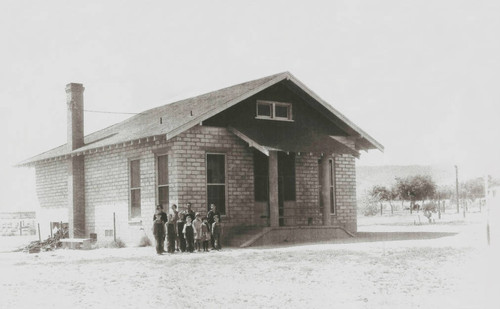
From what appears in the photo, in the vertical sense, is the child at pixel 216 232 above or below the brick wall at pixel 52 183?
below

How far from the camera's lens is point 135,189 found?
2292 cm

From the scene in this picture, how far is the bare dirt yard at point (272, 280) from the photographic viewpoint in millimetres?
9062

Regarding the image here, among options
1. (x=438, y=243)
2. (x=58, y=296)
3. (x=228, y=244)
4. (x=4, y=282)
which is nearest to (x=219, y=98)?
(x=228, y=244)

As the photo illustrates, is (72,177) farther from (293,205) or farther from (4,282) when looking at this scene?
(4,282)

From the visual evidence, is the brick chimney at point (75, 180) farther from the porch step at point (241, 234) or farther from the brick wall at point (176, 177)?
the porch step at point (241, 234)

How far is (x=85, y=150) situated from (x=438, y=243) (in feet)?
43.5

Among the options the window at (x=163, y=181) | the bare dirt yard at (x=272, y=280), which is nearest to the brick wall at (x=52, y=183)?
the window at (x=163, y=181)

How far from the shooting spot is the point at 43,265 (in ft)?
50.6

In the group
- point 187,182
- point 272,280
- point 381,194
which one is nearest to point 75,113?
point 187,182

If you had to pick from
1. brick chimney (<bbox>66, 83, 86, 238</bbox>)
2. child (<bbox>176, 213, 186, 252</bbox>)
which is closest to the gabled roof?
brick chimney (<bbox>66, 83, 86, 238</bbox>)

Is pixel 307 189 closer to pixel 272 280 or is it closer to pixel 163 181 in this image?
pixel 163 181

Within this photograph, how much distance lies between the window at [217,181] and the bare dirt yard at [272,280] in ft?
15.7

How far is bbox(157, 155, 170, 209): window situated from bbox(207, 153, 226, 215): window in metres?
1.36

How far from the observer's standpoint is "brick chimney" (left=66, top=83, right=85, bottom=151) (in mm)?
26547
